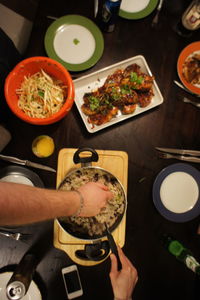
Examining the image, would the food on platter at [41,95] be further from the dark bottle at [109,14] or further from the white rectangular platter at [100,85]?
the dark bottle at [109,14]

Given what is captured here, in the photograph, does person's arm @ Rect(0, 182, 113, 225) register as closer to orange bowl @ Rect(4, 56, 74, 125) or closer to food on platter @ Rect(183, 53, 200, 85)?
orange bowl @ Rect(4, 56, 74, 125)

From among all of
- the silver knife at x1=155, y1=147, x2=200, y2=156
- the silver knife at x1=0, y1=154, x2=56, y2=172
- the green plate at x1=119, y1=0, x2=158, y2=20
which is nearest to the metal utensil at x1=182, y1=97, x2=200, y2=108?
the silver knife at x1=155, y1=147, x2=200, y2=156

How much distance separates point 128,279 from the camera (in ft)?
4.39

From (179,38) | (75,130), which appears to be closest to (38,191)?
(75,130)

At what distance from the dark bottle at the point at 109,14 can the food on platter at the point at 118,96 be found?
294mm

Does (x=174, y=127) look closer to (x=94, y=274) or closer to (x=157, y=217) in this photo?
(x=157, y=217)

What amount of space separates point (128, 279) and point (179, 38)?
57.8 inches

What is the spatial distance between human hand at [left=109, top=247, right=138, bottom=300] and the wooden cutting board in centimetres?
15

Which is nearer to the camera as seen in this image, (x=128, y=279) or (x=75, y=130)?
(x=128, y=279)

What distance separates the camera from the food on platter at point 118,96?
1.52m

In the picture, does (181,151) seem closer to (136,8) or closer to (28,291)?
(136,8)

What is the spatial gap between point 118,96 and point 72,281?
3.58 feet

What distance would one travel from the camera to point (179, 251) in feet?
4.83

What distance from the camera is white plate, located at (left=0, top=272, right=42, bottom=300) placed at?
1.40 metres
